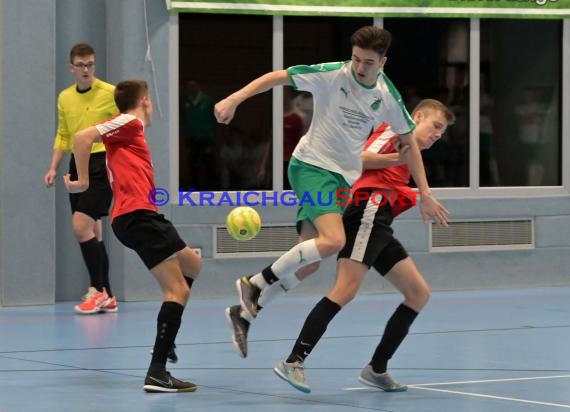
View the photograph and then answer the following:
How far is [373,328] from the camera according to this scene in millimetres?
11195

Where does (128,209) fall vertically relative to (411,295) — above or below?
above

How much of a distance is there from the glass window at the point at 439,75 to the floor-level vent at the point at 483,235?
497 mm

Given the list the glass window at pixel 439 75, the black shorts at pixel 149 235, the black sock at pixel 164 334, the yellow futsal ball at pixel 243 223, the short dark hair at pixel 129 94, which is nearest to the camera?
the black sock at pixel 164 334

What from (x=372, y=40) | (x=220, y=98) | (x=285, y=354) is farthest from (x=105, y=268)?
(x=372, y=40)

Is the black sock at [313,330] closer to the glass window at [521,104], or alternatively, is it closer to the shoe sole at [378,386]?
the shoe sole at [378,386]

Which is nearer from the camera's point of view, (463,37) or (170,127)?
(170,127)

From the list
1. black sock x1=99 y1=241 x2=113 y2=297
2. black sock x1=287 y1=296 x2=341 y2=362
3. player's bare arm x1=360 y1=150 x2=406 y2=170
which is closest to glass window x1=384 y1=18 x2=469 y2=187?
black sock x1=99 y1=241 x2=113 y2=297

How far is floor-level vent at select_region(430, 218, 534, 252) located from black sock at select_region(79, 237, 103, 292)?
382cm

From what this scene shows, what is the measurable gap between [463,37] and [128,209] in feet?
24.4

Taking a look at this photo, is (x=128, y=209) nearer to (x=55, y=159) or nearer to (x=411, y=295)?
(x=411, y=295)

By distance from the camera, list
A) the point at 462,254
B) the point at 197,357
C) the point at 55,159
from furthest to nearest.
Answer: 1. the point at 462,254
2. the point at 55,159
3. the point at 197,357

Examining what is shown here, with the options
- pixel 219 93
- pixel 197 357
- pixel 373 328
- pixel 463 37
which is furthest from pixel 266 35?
pixel 197 357

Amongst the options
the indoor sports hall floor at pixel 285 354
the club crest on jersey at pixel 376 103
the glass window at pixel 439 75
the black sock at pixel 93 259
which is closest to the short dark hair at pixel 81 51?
the black sock at pixel 93 259

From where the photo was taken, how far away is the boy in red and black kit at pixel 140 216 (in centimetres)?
794
